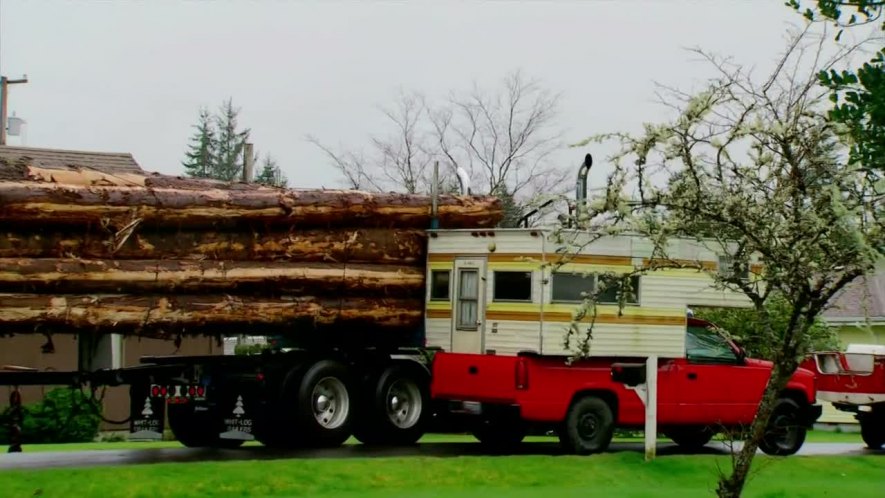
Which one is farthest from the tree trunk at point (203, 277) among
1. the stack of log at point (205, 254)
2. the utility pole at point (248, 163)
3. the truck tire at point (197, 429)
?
the utility pole at point (248, 163)

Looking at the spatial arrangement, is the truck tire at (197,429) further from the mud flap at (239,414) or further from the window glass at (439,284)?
the window glass at (439,284)

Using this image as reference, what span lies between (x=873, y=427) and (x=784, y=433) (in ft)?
10.7

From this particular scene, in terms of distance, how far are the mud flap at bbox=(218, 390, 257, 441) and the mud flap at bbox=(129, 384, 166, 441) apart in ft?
2.82

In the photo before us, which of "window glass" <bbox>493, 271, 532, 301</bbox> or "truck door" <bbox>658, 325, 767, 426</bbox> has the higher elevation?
"window glass" <bbox>493, 271, 532, 301</bbox>

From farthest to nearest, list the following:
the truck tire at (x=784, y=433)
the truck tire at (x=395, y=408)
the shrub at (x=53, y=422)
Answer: the shrub at (x=53, y=422) < the truck tire at (x=784, y=433) < the truck tire at (x=395, y=408)

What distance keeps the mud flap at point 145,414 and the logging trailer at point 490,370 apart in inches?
0.5

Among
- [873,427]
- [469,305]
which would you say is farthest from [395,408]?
[873,427]

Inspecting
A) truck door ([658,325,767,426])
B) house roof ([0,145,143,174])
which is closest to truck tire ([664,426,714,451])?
truck door ([658,325,767,426])

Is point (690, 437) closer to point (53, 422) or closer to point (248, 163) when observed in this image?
point (248, 163)

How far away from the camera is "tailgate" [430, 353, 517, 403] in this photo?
1616 centimetres

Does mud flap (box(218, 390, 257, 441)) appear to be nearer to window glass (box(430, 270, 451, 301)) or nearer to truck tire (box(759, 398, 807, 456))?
window glass (box(430, 270, 451, 301))

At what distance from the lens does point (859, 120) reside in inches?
288

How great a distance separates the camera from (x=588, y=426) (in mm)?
16656

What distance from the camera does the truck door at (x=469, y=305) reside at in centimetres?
1652
